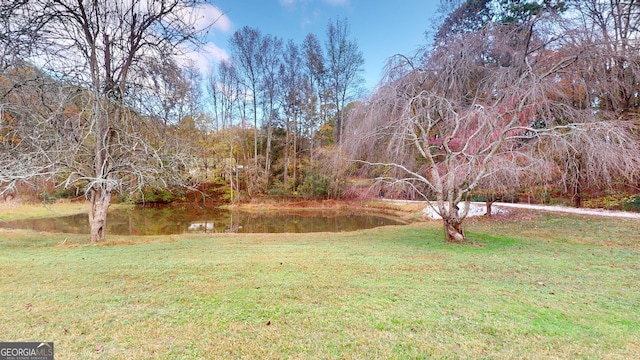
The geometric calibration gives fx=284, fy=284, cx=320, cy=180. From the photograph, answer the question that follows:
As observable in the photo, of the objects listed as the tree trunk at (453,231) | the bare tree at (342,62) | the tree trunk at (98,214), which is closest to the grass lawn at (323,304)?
the tree trunk at (453,231)

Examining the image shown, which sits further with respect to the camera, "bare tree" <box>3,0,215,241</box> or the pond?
the pond

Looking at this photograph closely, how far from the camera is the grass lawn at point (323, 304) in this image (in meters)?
2.18

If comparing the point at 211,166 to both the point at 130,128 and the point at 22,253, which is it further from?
the point at 22,253

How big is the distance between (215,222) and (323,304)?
13002 mm

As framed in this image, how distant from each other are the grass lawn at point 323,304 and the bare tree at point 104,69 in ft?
5.87

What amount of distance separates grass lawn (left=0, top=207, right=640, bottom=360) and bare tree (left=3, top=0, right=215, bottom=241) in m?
1.79

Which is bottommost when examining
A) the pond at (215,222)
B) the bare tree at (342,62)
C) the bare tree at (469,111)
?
the pond at (215,222)

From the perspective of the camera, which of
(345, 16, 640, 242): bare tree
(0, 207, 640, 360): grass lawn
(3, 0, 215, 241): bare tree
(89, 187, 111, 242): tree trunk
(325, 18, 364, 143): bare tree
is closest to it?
(0, 207, 640, 360): grass lawn

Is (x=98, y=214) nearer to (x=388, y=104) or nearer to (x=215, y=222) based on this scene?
(x=388, y=104)

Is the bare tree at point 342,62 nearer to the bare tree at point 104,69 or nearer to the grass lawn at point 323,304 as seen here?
the bare tree at point 104,69

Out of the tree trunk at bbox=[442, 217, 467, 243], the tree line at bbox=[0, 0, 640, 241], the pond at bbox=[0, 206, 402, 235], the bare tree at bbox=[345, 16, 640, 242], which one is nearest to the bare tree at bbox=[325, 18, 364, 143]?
the pond at bbox=[0, 206, 402, 235]

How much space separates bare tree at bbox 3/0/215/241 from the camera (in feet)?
18.8

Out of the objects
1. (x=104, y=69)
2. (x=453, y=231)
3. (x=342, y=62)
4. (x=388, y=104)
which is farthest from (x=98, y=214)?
(x=342, y=62)

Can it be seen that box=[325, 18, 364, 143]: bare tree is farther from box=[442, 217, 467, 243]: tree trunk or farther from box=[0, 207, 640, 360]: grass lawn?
box=[0, 207, 640, 360]: grass lawn
